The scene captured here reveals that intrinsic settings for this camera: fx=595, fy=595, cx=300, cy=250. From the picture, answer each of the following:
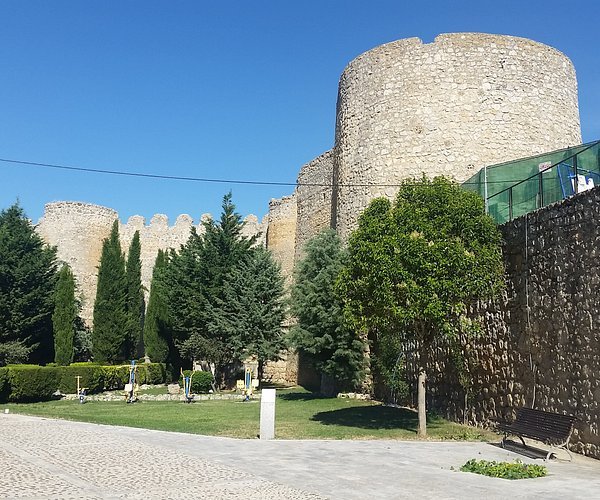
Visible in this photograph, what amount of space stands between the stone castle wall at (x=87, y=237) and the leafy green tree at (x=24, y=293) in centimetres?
798

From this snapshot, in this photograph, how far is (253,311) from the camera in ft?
80.2

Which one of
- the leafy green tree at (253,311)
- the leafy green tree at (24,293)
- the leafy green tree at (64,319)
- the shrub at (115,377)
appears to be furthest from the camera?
the leafy green tree at (64,319)

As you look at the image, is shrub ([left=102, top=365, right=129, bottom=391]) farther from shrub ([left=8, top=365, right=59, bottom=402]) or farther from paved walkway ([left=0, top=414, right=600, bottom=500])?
paved walkway ([left=0, top=414, right=600, bottom=500])

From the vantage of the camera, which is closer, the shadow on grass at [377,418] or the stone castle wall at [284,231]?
the shadow on grass at [377,418]

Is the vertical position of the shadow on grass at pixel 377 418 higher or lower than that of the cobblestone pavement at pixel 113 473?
lower

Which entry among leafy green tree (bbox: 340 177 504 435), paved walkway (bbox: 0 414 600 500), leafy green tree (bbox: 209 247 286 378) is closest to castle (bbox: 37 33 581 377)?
leafy green tree (bbox: 209 247 286 378)

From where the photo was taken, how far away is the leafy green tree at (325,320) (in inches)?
721

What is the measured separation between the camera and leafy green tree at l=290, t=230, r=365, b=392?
18312mm

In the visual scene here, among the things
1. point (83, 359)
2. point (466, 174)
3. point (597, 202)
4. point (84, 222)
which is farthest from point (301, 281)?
point (84, 222)

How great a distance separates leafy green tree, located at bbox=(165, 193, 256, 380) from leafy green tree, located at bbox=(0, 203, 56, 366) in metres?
6.80

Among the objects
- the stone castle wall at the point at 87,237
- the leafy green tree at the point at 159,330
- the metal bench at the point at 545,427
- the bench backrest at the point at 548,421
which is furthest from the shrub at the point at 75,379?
the bench backrest at the point at 548,421

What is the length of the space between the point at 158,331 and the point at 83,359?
6.67 m

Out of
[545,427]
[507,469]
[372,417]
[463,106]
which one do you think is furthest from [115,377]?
[507,469]

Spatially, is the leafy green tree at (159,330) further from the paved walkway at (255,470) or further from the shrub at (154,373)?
the paved walkway at (255,470)
